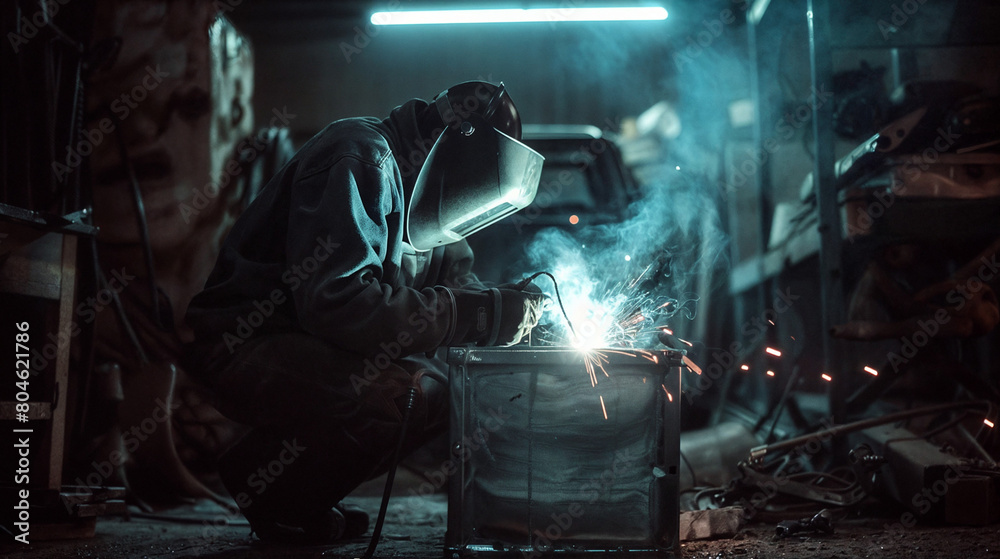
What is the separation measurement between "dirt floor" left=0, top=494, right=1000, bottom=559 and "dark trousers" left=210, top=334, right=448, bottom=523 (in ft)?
0.54

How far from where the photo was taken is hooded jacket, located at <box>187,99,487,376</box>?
1759 mm

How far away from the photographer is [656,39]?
6762mm

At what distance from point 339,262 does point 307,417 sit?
49cm

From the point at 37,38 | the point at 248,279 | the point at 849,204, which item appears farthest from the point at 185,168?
the point at 849,204

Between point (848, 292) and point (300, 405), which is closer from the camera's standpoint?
point (300, 405)

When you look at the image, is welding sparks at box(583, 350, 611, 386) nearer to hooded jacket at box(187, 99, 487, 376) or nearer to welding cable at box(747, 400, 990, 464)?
hooded jacket at box(187, 99, 487, 376)

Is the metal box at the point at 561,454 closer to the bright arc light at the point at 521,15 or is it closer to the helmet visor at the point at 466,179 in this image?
the helmet visor at the point at 466,179

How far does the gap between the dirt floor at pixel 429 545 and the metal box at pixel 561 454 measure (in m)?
0.25

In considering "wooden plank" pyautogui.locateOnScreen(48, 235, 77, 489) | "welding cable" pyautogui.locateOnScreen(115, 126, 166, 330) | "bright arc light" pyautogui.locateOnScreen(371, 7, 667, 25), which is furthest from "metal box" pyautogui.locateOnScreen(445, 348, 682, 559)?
"bright arc light" pyautogui.locateOnScreen(371, 7, 667, 25)

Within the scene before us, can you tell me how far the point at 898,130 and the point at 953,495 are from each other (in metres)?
1.35

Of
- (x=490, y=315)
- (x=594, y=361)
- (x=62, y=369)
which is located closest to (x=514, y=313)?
(x=490, y=315)

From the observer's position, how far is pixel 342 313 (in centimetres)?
174

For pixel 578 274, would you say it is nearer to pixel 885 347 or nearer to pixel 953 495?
pixel 953 495

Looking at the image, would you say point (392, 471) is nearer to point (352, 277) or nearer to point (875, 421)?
point (352, 277)
